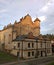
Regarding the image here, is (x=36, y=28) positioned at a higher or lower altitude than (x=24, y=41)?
higher

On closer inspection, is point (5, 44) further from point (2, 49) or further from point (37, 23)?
point (37, 23)

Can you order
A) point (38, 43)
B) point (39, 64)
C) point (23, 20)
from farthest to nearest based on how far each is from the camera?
point (23, 20), point (38, 43), point (39, 64)

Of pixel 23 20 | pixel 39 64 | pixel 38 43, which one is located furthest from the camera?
pixel 23 20

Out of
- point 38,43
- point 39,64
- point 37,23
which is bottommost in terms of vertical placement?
point 39,64

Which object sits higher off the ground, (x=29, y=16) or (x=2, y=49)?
(x=29, y=16)

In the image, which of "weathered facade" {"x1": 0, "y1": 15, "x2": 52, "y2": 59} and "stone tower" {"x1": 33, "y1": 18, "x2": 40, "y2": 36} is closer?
"weathered facade" {"x1": 0, "y1": 15, "x2": 52, "y2": 59}

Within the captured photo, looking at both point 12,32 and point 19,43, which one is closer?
point 19,43

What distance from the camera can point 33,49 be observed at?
279 ft

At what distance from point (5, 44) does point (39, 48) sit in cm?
1699

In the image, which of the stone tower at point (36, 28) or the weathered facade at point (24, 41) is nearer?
the weathered facade at point (24, 41)

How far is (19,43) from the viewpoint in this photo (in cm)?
8231

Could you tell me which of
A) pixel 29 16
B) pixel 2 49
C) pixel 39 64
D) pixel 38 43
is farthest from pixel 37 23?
pixel 39 64

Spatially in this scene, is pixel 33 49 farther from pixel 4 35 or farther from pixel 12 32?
pixel 4 35

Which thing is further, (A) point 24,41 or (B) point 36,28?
(B) point 36,28
